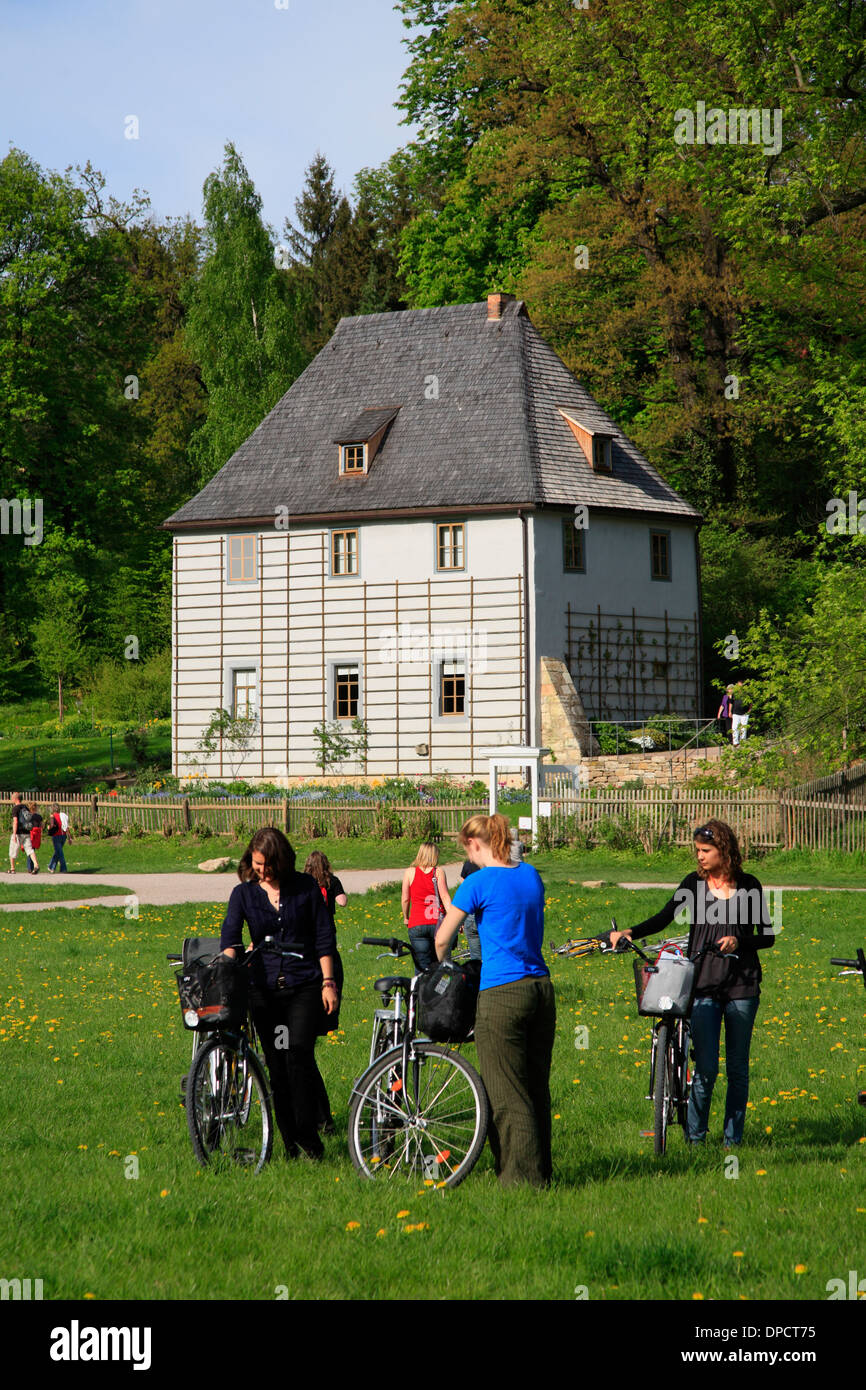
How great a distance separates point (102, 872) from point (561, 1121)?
22752 mm

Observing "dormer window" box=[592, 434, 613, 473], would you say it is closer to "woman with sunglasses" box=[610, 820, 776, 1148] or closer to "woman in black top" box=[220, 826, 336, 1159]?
"woman with sunglasses" box=[610, 820, 776, 1148]

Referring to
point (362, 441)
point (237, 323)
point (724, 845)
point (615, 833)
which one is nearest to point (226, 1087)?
point (724, 845)

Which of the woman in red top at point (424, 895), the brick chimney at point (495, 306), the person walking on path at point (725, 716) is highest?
the brick chimney at point (495, 306)

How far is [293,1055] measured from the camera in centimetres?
819

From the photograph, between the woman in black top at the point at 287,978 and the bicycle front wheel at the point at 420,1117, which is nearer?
the bicycle front wheel at the point at 420,1117

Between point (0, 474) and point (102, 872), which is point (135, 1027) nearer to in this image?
point (102, 872)

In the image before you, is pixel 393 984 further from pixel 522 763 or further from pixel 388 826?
pixel 388 826

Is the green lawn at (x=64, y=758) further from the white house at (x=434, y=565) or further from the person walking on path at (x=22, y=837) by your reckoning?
the person walking on path at (x=22, y=837)

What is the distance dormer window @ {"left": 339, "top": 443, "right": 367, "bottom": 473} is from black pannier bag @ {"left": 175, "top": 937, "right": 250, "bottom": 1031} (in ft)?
108

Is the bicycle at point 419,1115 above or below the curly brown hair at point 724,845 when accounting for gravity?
below

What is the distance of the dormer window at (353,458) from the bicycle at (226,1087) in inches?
1287

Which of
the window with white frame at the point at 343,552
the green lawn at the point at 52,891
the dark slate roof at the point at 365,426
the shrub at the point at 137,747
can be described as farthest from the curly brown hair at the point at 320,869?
the shrub at the point at 137,747

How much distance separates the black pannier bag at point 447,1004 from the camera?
24.8ft
